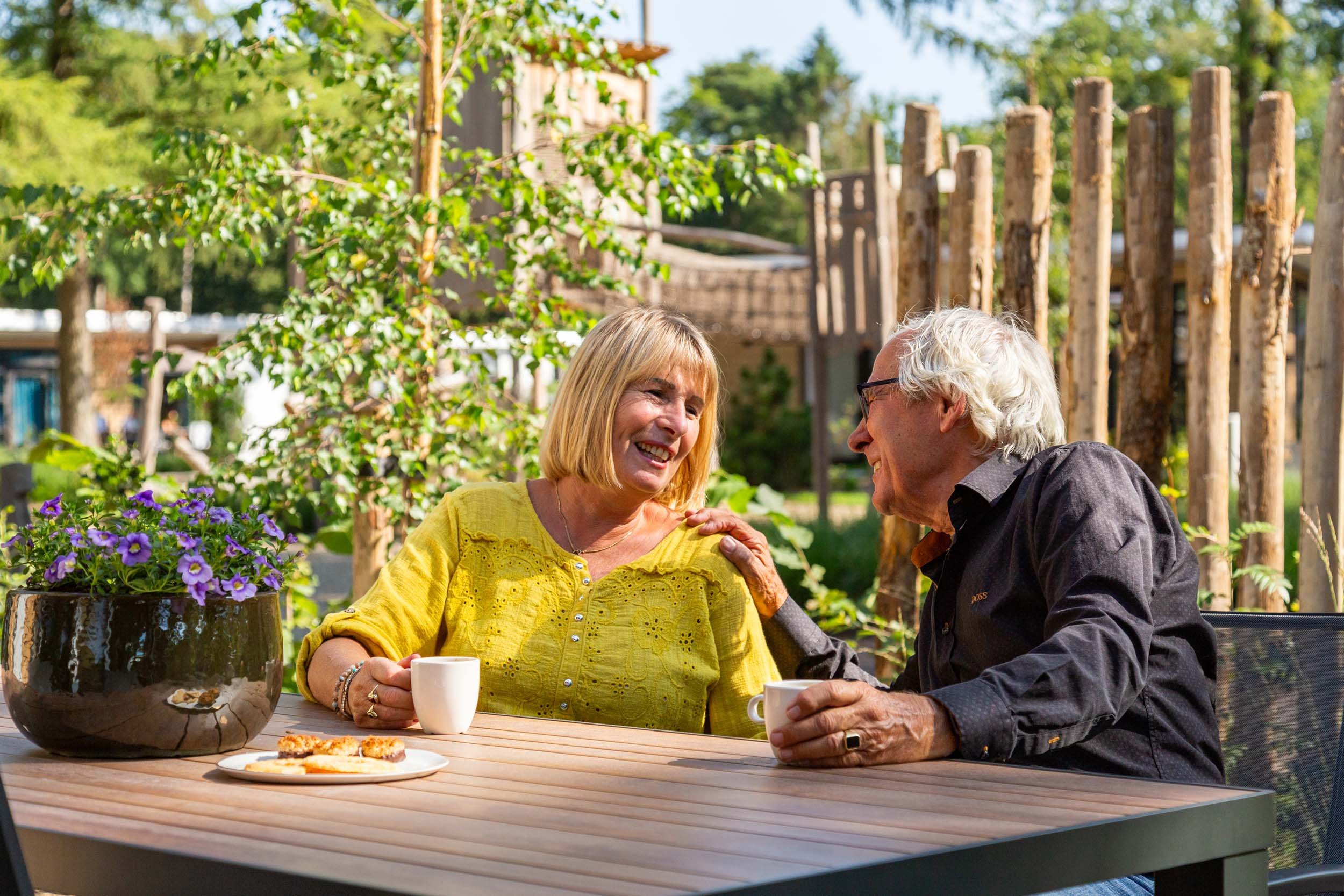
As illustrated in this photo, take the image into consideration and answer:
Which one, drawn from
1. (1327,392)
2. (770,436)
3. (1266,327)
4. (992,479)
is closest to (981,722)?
(992,479)

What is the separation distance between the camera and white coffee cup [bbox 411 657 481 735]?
190cm

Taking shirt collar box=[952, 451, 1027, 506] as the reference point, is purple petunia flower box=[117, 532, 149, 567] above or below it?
below

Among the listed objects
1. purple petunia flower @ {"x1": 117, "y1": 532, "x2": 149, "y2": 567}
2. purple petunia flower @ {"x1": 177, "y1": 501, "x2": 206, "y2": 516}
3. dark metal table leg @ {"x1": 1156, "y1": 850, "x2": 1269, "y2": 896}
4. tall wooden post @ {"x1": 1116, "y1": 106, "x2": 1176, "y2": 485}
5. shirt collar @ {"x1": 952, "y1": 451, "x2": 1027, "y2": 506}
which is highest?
tall wooden post @ {"x1": 1116, "y1": 106, "x2": 1176, "y2": 485}

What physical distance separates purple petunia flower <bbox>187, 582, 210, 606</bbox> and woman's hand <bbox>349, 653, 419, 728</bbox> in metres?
0.43

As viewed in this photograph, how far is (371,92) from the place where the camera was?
441cm

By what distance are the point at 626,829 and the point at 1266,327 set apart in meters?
3.19

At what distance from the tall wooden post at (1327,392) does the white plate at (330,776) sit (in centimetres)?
287

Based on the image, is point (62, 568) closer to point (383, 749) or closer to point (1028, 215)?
point (383, 749)

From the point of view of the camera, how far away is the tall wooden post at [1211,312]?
3.99 metres

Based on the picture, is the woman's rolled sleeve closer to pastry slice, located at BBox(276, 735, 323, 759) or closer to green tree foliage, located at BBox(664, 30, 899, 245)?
pastry slice, located at BBox(276, 735, 323, 759)

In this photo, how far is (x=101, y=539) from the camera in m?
1.60

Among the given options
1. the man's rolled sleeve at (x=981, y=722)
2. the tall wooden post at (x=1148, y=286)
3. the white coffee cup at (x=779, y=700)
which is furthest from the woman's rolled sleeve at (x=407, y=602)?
the tall wooden post at (x=1148, y=286)

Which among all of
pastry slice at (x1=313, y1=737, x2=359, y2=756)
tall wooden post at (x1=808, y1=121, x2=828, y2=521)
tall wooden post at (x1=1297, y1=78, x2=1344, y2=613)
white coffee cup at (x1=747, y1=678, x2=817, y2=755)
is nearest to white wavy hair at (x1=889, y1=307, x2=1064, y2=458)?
white coffee cup at (x1=747, y1=678, x2=817, y2=755)

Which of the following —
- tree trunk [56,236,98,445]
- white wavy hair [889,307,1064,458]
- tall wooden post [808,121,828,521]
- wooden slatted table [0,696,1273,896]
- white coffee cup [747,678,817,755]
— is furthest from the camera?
tree trunk [56,236,98,445]
